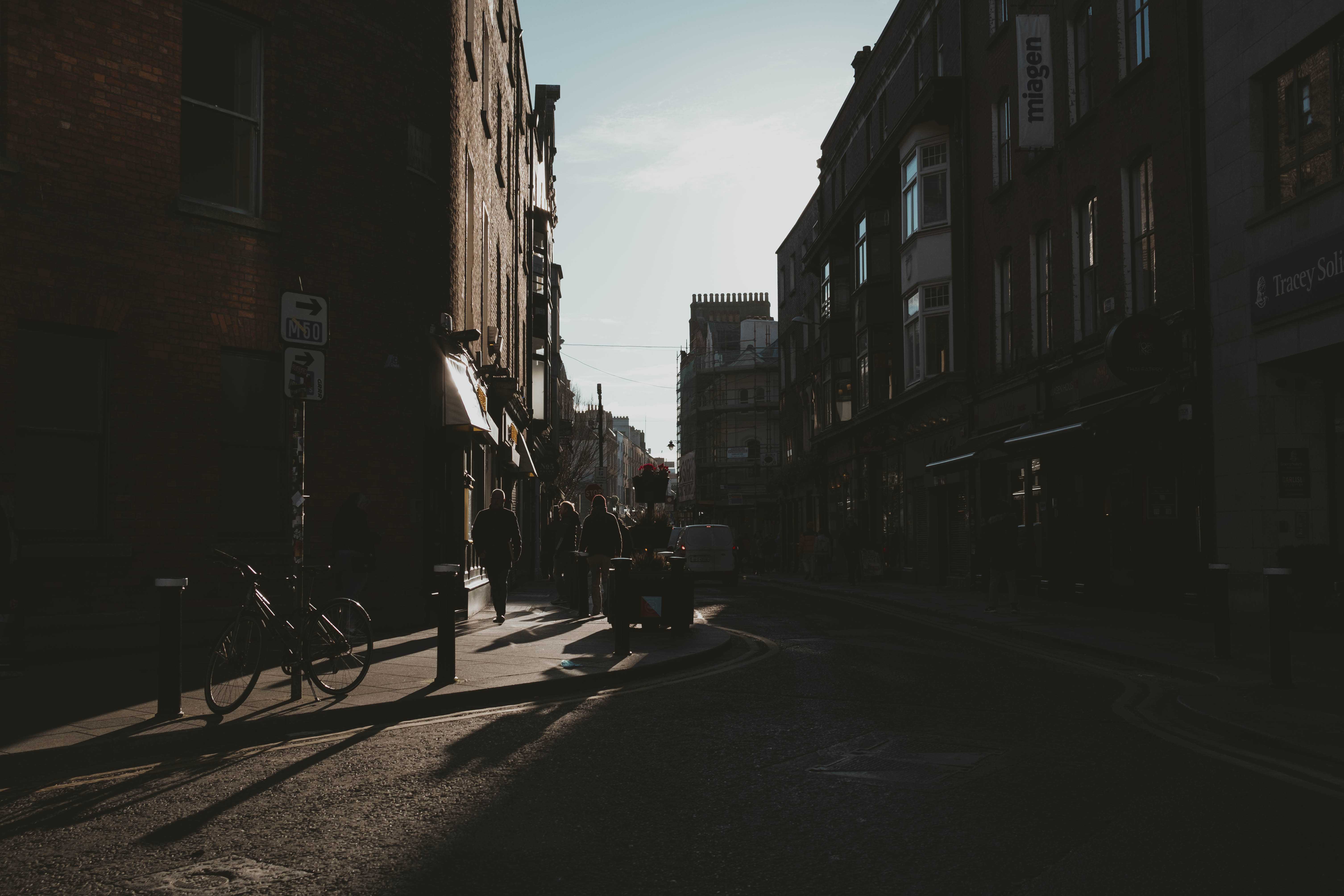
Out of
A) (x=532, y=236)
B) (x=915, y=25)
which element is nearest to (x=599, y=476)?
(x=532, y=236)

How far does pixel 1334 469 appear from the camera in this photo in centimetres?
1440

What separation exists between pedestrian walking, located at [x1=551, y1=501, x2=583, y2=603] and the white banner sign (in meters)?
10.7

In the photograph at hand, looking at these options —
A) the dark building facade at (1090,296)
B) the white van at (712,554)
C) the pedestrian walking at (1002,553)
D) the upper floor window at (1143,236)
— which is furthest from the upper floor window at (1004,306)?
the white van at (712,554)

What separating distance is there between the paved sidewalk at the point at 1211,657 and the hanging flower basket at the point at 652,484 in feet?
15.8

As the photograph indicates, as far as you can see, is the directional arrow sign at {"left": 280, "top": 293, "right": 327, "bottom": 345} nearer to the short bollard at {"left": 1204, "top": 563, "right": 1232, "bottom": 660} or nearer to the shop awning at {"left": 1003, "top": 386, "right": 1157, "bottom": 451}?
the short bollard at {"left": 1204, "top": 563, "right": 1232, "bottom": 660}

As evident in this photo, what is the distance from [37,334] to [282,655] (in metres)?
4.78

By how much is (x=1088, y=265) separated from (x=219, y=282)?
14.6 m

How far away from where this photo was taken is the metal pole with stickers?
28.3 feet

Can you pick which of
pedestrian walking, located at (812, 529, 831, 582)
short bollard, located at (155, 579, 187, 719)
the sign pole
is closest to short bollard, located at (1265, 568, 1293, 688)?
the sign pole

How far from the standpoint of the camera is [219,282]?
12250 millimetres

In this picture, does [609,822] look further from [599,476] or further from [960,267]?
[599,476]

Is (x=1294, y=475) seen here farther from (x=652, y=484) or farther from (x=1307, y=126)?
(x=652, y=484)

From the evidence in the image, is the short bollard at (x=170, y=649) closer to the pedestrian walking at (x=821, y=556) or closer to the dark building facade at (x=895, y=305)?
the dark building facade at (x=895, y=305)

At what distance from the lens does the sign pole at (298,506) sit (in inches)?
339
